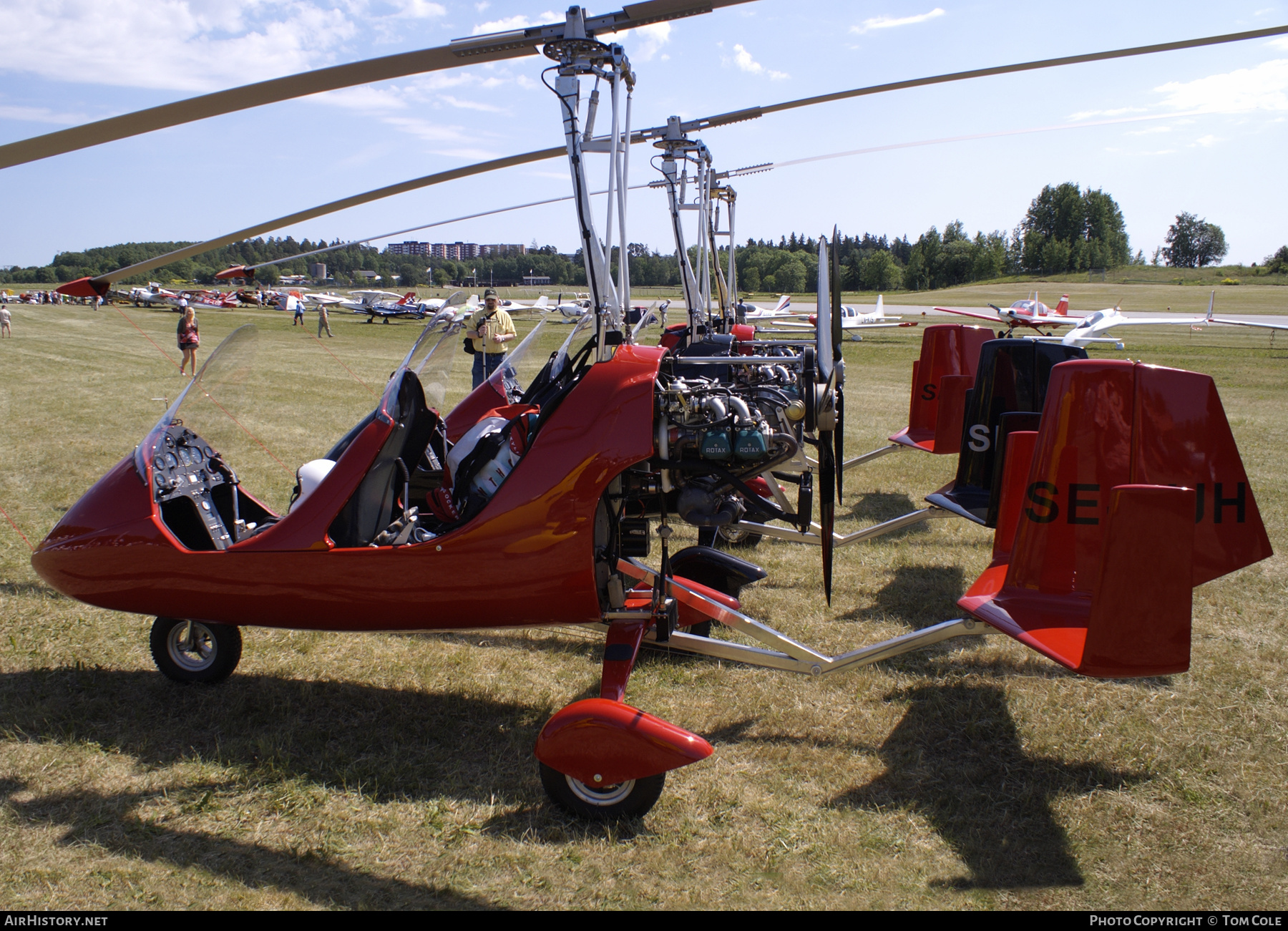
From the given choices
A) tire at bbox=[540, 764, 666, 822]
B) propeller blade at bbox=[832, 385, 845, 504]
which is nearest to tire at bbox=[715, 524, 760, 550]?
propeller blade at bbox=[832, 385, 845, 504]

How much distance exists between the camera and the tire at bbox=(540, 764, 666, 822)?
295 cm

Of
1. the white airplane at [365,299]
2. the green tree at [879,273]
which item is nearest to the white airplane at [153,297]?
the white airplane at [365,299]

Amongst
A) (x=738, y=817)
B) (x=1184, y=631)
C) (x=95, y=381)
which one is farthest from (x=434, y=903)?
(x=95, y=381)

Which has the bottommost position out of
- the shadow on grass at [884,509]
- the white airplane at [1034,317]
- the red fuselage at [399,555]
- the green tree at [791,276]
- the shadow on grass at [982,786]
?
the shadow on grass at [982,786]

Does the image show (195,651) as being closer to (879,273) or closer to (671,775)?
(671,775)

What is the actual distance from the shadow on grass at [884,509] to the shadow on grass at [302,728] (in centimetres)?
420

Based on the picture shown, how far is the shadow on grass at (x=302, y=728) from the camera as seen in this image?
10.8 feet

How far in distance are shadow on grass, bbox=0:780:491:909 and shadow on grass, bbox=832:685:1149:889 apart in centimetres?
162

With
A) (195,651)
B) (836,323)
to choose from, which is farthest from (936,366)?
(195,651)

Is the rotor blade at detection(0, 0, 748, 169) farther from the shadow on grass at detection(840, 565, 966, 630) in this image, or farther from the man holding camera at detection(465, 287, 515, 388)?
the man holding camera at detection(465, 287, 515, 388)

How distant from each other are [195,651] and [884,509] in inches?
229

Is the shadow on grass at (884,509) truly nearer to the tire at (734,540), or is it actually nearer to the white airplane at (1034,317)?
the tire at (734,540)

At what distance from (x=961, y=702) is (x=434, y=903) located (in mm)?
2531

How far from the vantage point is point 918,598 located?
Result: 17.3 ft
